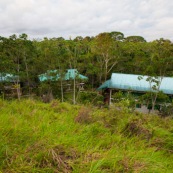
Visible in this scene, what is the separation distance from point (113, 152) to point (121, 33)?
33607mm

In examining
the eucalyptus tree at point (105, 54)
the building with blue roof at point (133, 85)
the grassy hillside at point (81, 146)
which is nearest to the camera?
the grassy hillside at point (81, 146)

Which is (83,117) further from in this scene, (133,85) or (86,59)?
(86,59)

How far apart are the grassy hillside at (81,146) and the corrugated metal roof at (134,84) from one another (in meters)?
13.5

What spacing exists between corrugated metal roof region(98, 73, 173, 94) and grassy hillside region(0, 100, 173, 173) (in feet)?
44.3

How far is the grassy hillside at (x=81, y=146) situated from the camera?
1.76 m

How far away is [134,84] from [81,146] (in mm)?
15322

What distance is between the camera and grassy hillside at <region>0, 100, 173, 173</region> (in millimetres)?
1758

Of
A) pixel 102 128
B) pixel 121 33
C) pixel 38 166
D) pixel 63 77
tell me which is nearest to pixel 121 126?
pixel 102 128

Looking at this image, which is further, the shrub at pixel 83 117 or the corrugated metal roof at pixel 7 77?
the corrugated metal roof at pixel 7 77

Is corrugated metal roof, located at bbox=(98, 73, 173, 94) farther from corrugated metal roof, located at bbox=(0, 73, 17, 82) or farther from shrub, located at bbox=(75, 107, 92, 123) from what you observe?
shrub, located at bbox=(75, 107, 92, 123)

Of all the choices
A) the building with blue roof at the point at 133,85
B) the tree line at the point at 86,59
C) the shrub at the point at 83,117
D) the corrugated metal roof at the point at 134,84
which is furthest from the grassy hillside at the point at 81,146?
the corrugated metal roof at the point at 134,84

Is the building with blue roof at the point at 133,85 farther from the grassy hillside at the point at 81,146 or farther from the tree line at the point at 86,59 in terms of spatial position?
the grassy hillside at the point at 81,146

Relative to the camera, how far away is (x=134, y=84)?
667 inches

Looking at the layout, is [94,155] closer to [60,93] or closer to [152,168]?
[152,168]
